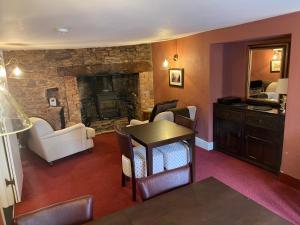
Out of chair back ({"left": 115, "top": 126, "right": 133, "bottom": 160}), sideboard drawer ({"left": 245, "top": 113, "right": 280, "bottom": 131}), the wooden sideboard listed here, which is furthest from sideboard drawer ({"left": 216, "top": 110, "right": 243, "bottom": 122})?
chair back ({"left": 115, "top": 126, "right": 133, "bottom": 160})

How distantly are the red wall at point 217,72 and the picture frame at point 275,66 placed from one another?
0.53m

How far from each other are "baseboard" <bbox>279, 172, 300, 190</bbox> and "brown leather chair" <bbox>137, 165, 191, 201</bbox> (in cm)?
199

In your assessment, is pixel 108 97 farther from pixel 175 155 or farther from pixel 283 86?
pixel 283 86

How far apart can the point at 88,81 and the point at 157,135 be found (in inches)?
143

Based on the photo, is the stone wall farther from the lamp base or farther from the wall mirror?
the lamp base

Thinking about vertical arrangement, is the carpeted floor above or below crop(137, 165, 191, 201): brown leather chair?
below

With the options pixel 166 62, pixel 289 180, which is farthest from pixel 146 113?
pixel 289 180

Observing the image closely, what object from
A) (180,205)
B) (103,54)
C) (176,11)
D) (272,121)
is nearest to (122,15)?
(176,11)

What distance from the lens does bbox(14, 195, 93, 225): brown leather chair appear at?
138 centimetres

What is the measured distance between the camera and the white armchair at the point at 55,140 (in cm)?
399

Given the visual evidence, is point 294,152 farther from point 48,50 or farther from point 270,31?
point 48,50

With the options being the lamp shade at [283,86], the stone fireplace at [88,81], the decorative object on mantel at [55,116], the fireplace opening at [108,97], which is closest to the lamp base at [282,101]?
the lamp shade at [283,86]

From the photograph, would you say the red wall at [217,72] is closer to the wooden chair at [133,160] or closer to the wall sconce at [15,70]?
the wooden chair at [133,160]

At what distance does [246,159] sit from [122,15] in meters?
3.04
